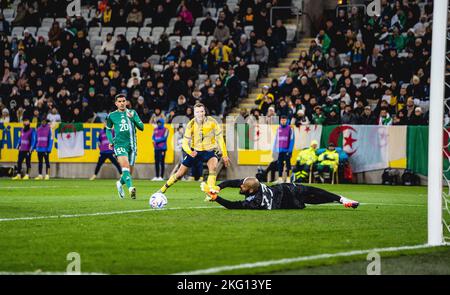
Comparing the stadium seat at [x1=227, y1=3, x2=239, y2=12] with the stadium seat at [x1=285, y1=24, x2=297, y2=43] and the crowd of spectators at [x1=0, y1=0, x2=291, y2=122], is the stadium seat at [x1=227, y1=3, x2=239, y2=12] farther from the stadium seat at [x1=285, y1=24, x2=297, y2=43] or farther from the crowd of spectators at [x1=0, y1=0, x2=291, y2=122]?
the stadium seat at [x1=285, y1=24, x2=297, y2=43]

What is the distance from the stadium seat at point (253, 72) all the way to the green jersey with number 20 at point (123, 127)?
549 inches

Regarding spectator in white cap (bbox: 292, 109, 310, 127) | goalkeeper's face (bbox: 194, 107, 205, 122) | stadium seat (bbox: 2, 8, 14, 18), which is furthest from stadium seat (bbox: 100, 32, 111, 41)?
goalkeeper's face (bbox: 194, 107, 205, 122)

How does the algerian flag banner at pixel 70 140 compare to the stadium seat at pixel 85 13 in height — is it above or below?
below

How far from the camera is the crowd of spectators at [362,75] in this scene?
1126 inches

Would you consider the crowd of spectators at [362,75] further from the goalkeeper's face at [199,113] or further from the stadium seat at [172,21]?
the goalkeeper's face at [199,113]

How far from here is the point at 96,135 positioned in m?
32.9

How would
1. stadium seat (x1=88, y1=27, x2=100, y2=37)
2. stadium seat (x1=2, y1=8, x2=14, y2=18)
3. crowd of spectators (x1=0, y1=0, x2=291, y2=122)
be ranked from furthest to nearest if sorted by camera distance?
1. stadium seat (x1=2, y1=8, x2=14, y2=18)
2. stadium seat (x1=88, y1=27, x2=100, y2=37)
3. crowd of spectators (x1=0, y1=0, x2=291, y2=122)

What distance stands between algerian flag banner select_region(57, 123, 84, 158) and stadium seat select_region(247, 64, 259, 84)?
6.52 meters

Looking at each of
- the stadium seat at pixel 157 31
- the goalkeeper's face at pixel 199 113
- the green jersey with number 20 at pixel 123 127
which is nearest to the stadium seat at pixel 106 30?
the stadium seat at pixel 157 31

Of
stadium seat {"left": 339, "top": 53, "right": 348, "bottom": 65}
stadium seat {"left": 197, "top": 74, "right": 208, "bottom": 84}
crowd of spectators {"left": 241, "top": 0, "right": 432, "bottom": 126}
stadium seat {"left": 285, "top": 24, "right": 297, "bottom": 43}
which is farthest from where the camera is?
→ stadium seat {"left": 285, "top": 24, "right": 297, "bottom": 43}

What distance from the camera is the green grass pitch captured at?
30.7 ft

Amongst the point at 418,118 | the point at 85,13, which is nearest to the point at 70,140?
the point at 85,13

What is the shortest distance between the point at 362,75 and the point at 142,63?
29.9 ft
